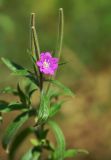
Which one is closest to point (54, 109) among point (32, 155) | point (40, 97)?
point (40, 97)

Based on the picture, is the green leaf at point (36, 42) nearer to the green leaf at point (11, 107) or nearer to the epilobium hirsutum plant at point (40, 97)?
the epilobium hirsutum plant at point (40, 97)

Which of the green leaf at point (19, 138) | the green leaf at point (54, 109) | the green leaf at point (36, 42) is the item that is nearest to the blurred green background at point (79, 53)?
the green leaf at point (19, 138)

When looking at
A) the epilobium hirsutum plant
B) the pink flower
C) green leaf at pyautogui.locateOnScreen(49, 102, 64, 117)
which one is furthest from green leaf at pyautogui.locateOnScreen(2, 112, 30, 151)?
the pink flower

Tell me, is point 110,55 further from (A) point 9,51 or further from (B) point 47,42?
(A) point 9,51

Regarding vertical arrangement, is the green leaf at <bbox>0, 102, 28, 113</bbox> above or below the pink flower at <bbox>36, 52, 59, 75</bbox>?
below

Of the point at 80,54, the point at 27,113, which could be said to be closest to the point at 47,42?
the point at 80,54

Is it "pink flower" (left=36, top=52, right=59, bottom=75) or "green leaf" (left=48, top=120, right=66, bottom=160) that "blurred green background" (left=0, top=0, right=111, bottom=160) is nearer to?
"green leaf" (left=48, top=120, right=66, bottom=160)

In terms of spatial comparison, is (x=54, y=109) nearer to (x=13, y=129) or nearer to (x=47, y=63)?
(x=13, y=129)
